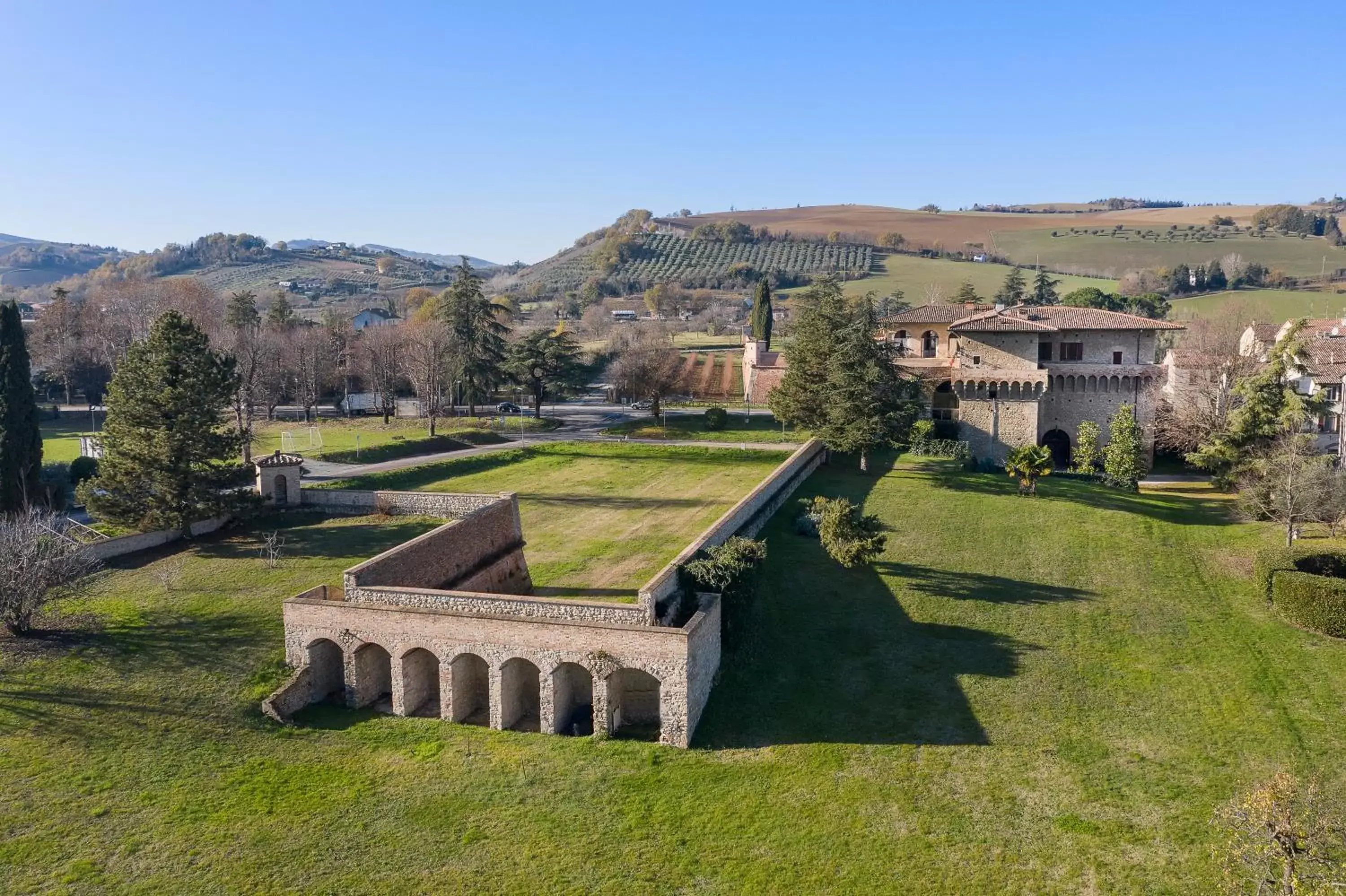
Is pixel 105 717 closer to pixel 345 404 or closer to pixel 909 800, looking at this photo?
pixel 909 800

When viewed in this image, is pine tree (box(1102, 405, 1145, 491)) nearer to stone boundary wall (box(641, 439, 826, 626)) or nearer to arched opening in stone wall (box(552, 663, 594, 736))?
stone boundary wall (box(641, 439, 826, 626))

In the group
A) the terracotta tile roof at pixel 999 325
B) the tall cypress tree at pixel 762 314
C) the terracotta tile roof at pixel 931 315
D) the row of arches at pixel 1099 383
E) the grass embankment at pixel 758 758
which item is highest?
the tall cypress tree at pixel 762 314

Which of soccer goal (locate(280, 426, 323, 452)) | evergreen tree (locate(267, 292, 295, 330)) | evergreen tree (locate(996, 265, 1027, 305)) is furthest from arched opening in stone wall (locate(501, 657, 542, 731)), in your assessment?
evergreen tree (locate(996, 265, 1027, 305))

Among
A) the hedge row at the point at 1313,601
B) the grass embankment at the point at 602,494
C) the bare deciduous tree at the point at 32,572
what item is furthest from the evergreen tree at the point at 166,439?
the hedge row at the point at 1313,601

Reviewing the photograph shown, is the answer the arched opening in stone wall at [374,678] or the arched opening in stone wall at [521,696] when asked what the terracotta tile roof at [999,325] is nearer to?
the arched opening in stone wall at [521,696]

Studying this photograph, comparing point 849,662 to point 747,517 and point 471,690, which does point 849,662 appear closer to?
point 747,517
